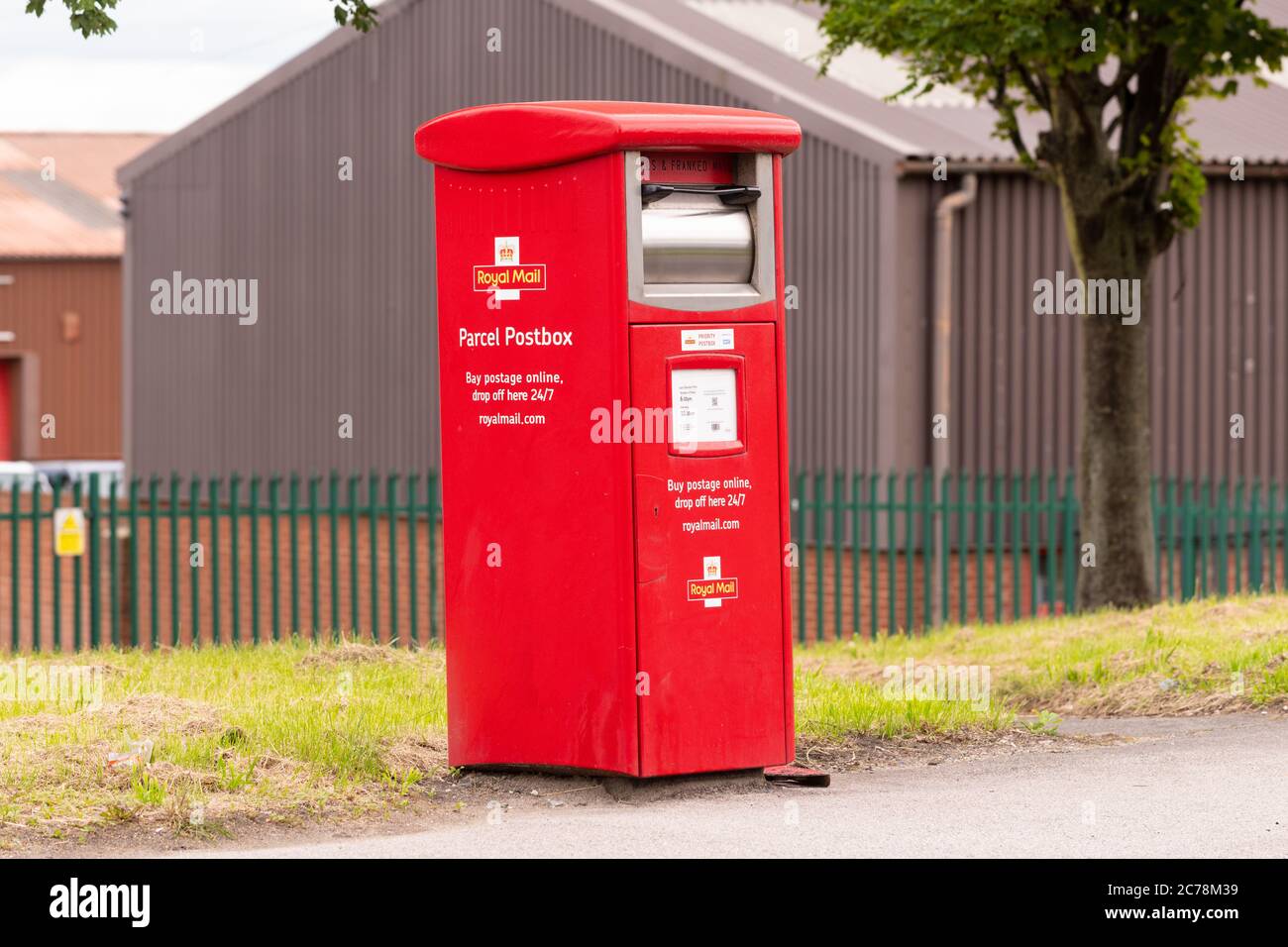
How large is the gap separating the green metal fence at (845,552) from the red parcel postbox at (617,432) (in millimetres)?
5111

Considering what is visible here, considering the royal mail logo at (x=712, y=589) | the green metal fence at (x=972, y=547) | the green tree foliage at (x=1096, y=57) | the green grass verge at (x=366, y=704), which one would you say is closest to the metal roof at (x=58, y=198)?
the green metal fence at (x=972, y=547)

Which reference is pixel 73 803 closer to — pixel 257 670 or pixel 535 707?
pixel 535 707

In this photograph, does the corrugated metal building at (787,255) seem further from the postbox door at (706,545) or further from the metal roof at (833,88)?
the postbox door at (706,545)

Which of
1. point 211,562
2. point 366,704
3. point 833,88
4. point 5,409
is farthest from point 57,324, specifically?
point 366,704

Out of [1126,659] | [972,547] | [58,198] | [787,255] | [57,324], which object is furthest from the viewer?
[58,198]

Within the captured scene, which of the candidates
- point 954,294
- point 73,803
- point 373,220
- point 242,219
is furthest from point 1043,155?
point 242,219

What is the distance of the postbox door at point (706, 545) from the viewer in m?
7.30

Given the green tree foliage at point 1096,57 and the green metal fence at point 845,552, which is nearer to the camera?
the green tree foliage at point 1096,57

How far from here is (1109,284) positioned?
14.2m

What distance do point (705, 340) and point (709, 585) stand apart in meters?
0.95

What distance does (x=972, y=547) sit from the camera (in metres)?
18.5

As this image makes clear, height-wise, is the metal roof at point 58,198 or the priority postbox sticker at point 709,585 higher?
the metal roof at point 58,198

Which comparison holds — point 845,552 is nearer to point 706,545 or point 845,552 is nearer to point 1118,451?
point 1118,451

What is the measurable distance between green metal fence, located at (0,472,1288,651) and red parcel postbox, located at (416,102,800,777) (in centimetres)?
511
